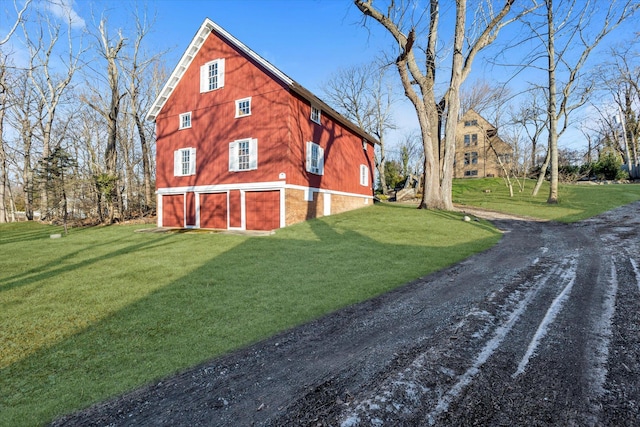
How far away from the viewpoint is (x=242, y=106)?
1555 cm

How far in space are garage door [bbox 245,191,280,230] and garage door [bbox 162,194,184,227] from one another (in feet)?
17.8

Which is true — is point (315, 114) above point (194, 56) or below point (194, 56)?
below

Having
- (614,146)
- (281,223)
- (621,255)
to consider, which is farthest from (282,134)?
(614,146)

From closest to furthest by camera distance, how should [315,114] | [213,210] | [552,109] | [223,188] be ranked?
[223,188] < [213,210] < [315,114] < [552,109]

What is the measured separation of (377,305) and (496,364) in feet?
6.77

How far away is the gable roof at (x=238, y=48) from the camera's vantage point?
46.9 feet

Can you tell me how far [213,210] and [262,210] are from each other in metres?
3.52

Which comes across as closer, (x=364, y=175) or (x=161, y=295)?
(x=161, y=295)

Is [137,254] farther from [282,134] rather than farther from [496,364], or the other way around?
[496,364]

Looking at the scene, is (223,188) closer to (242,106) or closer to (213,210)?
(213,210)

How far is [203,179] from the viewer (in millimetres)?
16719

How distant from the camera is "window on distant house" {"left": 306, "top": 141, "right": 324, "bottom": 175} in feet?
52.2

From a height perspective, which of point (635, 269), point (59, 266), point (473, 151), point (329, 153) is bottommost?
point (59, 266)

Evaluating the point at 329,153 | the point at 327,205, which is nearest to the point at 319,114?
the point at 329,153
